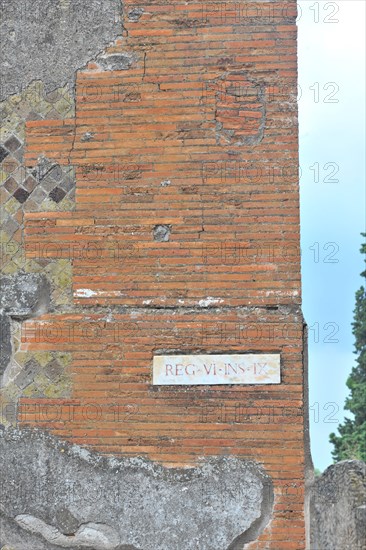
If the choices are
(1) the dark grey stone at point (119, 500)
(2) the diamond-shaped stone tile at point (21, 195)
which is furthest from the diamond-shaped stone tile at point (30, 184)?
(1) the dark grey stone at point (119, 500)

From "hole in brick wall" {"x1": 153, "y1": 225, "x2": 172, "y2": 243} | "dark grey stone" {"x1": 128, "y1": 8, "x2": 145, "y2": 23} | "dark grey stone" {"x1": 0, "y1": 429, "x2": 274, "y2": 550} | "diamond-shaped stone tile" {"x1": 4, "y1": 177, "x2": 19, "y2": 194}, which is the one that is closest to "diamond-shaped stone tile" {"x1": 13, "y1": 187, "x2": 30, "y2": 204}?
"diamond-shaped stone tile" {"x1": 4, "y1": 177, "x2": 19, "y2": 194}

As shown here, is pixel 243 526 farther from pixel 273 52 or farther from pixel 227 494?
pixel 273 52

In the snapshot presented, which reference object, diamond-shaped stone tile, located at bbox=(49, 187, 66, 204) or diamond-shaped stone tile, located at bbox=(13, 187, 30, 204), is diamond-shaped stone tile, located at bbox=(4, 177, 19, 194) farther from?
diamond-shaped stone tile, located at bbox=(49, 187, 66, 204)

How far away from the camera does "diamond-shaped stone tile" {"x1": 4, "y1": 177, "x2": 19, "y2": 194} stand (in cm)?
537

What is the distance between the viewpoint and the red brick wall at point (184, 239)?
16.3 ft

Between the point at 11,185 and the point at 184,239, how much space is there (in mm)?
1205

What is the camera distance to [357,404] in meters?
16.3

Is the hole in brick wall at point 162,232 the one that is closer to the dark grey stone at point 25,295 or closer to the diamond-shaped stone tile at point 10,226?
the dark grey stone at point 25,295

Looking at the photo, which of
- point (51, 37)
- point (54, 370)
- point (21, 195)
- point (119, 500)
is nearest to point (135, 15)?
point (51, 37)

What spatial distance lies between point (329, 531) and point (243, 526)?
6.44m

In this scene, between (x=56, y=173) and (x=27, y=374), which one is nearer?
(x=27, y=374)

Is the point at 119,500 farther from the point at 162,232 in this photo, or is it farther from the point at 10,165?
the point at 10,165

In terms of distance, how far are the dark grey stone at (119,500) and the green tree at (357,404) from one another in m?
10.4

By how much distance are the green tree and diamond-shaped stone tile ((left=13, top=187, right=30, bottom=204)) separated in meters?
10.9
